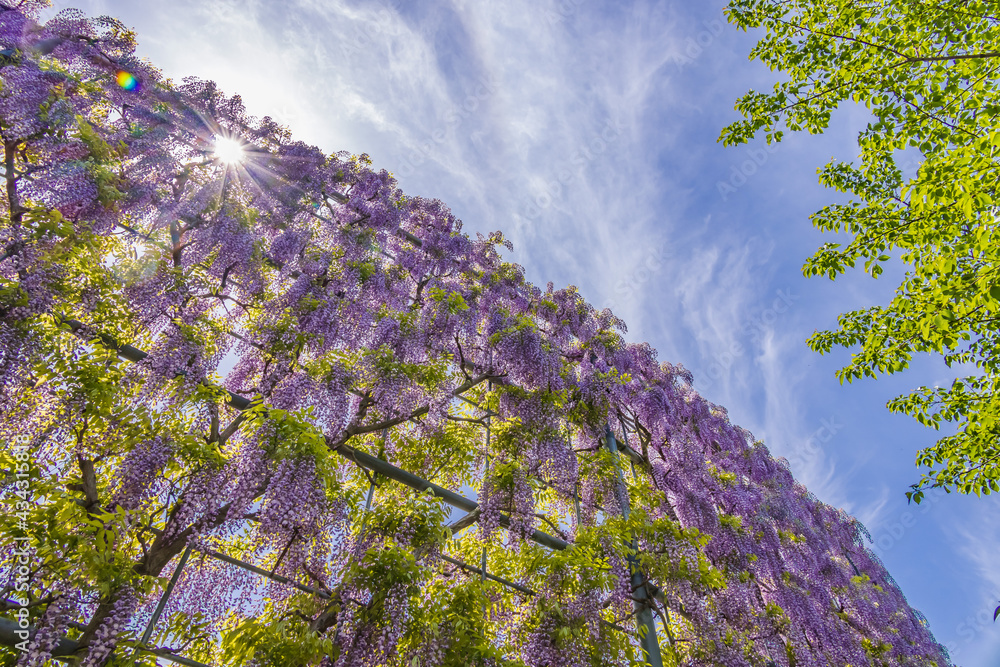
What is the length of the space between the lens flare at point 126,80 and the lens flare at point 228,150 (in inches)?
53.4

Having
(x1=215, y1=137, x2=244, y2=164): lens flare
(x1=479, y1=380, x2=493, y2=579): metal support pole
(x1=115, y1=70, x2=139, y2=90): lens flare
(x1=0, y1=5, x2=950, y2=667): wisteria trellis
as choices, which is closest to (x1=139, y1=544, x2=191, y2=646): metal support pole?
(x1=0, y1=5, x2=950, y2=667): wisteria trellis

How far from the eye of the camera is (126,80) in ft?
24.9

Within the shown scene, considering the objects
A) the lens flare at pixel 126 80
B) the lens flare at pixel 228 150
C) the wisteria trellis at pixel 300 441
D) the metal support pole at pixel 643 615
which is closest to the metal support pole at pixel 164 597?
the wisteria trellis at pixel 300 441

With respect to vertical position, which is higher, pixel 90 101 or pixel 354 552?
pixel 90 101

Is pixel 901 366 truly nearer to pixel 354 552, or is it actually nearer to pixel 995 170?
pixel 995 170

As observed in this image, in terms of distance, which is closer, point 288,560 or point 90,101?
point 288,560

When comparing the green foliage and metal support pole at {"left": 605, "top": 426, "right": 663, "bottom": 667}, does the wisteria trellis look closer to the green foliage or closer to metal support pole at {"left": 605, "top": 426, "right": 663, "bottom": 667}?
metal support pole at {"left": 605, "top": 426, "right": 663, "bottom": 667}

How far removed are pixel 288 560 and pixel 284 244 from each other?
475 centimetres

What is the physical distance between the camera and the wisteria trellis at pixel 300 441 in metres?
4.19

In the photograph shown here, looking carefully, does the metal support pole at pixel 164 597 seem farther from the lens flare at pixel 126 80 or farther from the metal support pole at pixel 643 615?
the lens flare at pixel 126 80

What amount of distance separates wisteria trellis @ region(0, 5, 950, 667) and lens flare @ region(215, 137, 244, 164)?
104 millimetres

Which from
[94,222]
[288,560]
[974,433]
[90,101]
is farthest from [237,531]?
[974,433]

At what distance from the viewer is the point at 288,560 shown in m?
4.65

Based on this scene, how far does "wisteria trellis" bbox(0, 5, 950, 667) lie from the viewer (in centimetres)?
419
